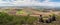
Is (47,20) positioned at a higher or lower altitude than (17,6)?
lower

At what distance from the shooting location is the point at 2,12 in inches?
86.0

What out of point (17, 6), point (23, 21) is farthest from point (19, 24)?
point (17, 6)

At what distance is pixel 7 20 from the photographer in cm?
217

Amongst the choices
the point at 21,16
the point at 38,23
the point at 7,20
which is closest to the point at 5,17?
the point at 7,20

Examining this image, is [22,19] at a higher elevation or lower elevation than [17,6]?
lower

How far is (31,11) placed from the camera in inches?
86.6

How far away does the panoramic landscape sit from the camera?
217cm

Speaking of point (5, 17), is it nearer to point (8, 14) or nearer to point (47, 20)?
point (8, 14)

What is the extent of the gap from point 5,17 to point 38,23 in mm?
361

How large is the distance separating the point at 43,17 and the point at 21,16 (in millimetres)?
237

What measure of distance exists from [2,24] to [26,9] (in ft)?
1.00

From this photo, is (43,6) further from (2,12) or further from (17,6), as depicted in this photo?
(2,12)

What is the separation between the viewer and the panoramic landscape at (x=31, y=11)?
7.12 ft

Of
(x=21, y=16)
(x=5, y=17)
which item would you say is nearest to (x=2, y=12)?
(x=5, y=17)
